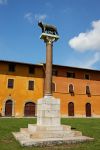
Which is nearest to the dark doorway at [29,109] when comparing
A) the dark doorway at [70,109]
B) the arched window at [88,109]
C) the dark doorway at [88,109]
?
the dark doorway at [70,109]

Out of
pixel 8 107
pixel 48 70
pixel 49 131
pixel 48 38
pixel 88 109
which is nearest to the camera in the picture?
pixel 49 131

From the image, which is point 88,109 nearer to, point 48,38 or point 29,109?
point 29,109

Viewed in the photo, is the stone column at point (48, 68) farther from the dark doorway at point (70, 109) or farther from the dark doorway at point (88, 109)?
the dark doorway at point (88, 109)

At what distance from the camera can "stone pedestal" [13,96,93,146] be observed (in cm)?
900

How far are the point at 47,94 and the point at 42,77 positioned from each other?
21.2m

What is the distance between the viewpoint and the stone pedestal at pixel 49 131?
29.5ft

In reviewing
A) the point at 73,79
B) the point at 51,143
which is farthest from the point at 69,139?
the point at 73,79

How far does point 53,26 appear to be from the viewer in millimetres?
13234

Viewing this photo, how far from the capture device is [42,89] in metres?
32.7

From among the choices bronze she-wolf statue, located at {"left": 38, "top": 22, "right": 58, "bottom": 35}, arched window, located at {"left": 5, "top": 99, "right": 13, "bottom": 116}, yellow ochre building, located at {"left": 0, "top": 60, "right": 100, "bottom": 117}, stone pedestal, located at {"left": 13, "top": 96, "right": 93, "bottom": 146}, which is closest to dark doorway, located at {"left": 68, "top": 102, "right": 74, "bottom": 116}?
yellow ochre building, located at {"left": 0, "top": 60, "right": 100, "bottom": 117}

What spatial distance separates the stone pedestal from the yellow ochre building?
19.7 metres

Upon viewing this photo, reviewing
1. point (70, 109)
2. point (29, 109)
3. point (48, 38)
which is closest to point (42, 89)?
point (29, 109)

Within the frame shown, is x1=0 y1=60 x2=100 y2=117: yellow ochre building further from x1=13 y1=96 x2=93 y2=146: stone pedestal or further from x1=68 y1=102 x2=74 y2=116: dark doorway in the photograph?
x1=13 y1=96 x2=93 y2=146: stone pedestal

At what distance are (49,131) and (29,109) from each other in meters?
21.5
